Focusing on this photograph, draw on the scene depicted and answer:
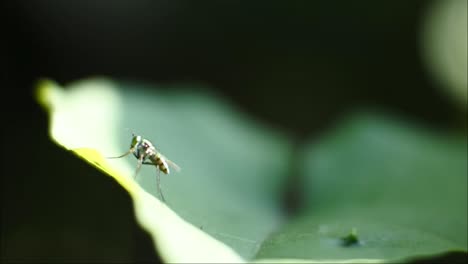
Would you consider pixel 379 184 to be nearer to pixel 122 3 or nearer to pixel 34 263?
pixel 34 263

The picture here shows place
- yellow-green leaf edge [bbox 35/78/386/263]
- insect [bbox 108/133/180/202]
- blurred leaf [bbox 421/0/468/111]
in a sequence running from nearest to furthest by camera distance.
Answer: yellow-green leaf edge [bbox 35/78/386/263] → insect [bbox 108/133/180/202] → blurred leaf [bbox 421/0/468/111]

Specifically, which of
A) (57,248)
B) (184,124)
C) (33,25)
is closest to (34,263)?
(57,248)

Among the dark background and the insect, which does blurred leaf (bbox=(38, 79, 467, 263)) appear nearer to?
the insect

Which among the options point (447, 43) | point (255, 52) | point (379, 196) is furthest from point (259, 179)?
point (447, 43)

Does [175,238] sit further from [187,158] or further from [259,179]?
[259,179]

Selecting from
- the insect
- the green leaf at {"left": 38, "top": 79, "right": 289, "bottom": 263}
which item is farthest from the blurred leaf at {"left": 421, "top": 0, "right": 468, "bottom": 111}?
the insect
